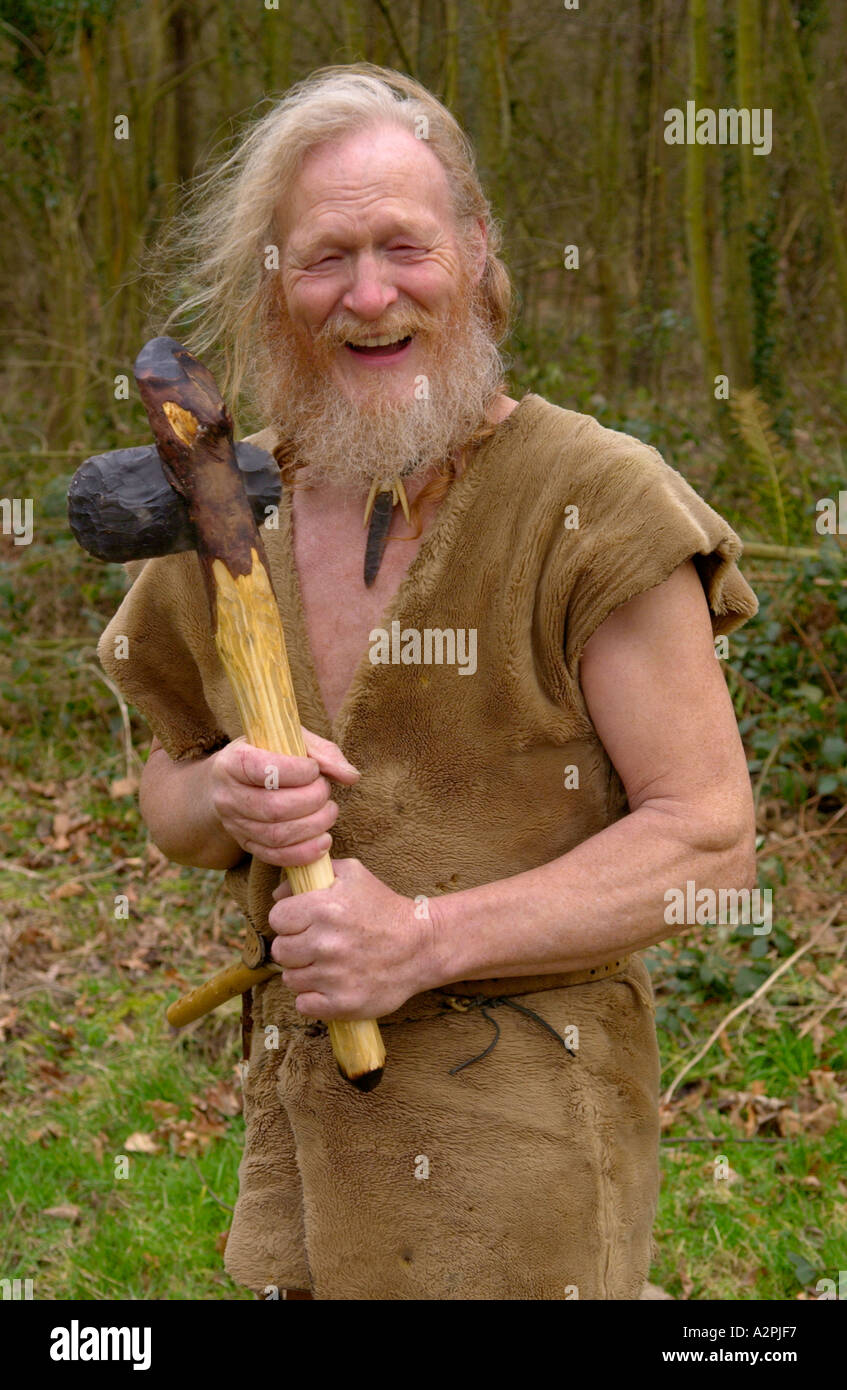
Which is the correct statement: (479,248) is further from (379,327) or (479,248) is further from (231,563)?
(231,563)

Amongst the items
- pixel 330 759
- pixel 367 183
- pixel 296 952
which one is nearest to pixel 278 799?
pixel 330 759

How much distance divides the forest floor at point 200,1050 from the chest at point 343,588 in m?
2.24

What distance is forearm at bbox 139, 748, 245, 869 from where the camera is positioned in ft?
7.85

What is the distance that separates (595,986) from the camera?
2307 millimetres

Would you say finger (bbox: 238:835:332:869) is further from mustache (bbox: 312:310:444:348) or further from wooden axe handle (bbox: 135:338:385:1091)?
mustache (bbox: 312:310:444:348)

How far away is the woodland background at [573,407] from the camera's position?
162 inches

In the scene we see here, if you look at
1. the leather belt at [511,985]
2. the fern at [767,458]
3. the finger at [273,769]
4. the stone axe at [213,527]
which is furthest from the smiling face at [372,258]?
the fern at [767,458]

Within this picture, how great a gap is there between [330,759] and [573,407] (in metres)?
6.17

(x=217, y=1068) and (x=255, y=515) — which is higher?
(x=255, y=515)

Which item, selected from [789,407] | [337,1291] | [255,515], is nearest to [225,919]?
[337,1291]

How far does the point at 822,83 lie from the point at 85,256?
624cm

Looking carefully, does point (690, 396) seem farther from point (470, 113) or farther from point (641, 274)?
point (470, 113)

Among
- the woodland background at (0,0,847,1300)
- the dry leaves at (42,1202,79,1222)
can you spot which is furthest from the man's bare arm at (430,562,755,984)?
the dry leaves at (42,1202,79,1222)

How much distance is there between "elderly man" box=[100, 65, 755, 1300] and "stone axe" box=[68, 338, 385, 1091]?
76mm
